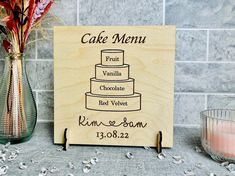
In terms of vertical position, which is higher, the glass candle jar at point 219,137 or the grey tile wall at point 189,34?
the grey tile wall at point 189,34

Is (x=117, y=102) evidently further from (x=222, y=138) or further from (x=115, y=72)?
(x=222, y=138)

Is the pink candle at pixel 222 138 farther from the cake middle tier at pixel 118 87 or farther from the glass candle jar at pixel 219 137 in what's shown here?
the cake middle tier at pixel 118 87

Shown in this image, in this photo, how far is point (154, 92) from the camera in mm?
812

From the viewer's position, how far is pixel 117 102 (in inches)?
32.1

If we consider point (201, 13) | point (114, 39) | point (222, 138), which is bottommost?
point (222, 138)

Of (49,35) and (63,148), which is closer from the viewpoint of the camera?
(63,148)

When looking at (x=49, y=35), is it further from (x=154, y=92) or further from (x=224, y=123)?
(x=224, y=123)

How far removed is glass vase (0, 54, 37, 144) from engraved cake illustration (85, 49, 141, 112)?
19cm

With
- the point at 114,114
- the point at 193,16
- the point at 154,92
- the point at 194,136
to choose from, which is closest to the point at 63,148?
the point at 114,114

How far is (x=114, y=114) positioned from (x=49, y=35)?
38cm

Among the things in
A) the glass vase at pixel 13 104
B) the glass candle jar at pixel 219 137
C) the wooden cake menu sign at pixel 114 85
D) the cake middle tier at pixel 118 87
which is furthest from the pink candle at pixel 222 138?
the glass vase at pixel 13 104

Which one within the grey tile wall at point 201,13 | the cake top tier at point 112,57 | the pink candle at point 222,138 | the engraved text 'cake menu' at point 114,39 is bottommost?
the pink candle at point 222,138

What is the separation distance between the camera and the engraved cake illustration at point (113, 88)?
0.82 metres

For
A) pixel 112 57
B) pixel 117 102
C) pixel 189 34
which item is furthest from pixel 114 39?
pixel 189 34
